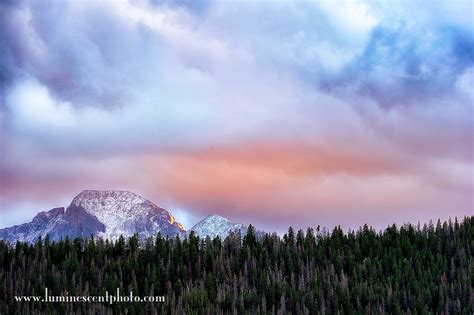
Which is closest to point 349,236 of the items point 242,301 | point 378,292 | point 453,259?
point 453,259

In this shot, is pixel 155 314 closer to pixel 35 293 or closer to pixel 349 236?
pixel 35 293

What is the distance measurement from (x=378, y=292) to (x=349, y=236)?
13.7 ft

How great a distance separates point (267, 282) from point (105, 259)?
3.75 m

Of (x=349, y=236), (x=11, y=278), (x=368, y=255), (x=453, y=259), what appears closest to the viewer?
(x=11, y=278)

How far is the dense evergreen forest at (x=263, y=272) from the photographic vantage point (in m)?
12.5

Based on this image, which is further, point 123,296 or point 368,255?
point 368,255

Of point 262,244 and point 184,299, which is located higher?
point 262,244

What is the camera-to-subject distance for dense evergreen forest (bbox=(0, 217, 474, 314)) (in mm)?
12484

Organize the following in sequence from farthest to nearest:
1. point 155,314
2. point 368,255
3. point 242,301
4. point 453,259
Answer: point 368,255 → point 453,259 → point 242,301 → point 155,314

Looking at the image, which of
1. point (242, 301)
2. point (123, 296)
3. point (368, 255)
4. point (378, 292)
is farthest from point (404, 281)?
point (123, 296)

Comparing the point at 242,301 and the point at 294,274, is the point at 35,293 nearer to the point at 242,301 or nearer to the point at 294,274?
the point at 242,301

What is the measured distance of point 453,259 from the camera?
48.2ft

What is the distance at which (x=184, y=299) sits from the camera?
1265 centimetres

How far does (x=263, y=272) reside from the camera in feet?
45.9
